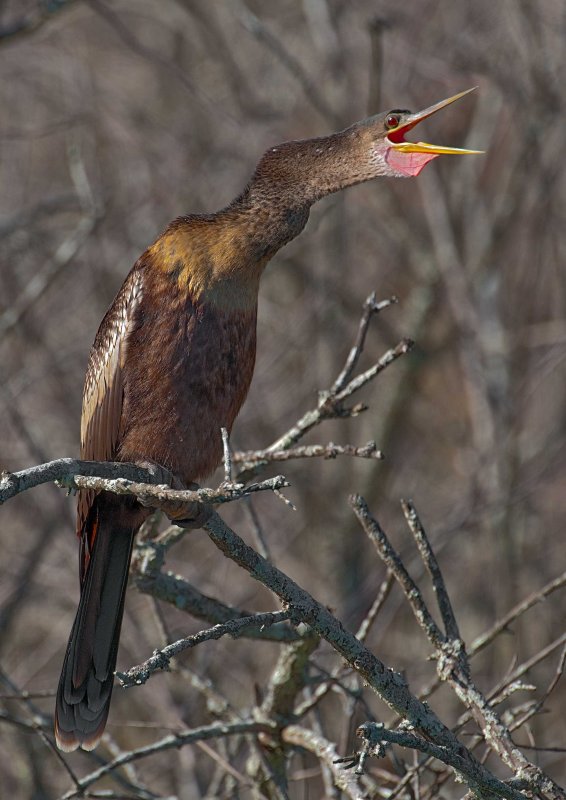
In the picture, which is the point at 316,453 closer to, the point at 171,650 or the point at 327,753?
the point at 171,650

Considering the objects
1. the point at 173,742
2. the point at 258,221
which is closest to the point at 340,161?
the point at 258,221

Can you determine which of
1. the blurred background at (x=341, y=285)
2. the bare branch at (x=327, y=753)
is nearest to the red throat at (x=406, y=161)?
the bare branch at (x=327, y=753)

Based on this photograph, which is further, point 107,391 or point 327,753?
point 107,391

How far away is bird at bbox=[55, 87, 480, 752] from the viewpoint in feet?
11.1

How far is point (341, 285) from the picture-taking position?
7211 mm

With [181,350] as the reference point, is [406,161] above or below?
above

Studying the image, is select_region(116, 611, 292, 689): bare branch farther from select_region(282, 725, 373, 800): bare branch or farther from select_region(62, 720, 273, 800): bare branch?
select_region(62, 720, 273, 800): bare branch

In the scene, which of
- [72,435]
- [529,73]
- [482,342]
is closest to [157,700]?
[72,435]

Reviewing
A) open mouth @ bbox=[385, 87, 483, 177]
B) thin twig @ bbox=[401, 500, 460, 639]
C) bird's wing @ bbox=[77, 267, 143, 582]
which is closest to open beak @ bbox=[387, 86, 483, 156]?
open mouth @ bbox=[385, 87, 483, 177]

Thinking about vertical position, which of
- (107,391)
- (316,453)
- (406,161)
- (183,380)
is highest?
(406,161)

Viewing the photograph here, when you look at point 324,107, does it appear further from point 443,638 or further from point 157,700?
point 443,638

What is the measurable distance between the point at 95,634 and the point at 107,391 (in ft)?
2.46

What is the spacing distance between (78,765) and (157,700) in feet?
3.60

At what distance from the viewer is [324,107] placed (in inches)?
264
